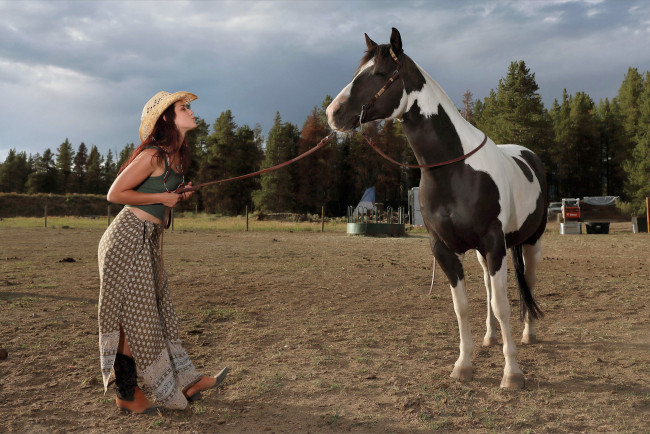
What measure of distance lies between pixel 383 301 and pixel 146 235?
13.9 feet

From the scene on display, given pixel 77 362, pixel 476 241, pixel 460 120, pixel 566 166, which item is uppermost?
pixel 566 166

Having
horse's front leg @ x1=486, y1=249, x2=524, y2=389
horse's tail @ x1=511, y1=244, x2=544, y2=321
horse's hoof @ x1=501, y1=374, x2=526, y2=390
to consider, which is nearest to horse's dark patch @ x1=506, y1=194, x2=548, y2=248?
horse's tail @ x1=511, y1=244, x2=544, y2=321

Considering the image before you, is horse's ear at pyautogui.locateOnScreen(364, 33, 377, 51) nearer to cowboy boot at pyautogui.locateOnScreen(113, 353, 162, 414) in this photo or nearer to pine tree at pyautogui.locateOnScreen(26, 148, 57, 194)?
cowboy boot at pyautogui.locateOnScreen(113, 353, 162, 414)

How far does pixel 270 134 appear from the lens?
53.0 m

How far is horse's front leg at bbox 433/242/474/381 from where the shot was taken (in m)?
3.43

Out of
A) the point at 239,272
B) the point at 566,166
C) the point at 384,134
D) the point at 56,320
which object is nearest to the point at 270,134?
the point at 384,134

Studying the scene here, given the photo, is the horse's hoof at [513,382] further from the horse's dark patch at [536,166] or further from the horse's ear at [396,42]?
the horse's ear at [396,42]

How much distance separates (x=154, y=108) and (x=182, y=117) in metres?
0.19

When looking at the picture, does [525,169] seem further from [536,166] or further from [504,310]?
[504,310]

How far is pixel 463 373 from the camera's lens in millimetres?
3412

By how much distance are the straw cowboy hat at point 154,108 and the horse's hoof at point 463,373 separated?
2841mm

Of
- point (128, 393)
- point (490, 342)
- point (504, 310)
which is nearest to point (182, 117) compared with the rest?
point (128, 393)

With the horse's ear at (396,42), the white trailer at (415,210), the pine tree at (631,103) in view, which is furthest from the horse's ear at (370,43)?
the pine tree at (631,103)

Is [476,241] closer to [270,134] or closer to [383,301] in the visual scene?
[383,301]
